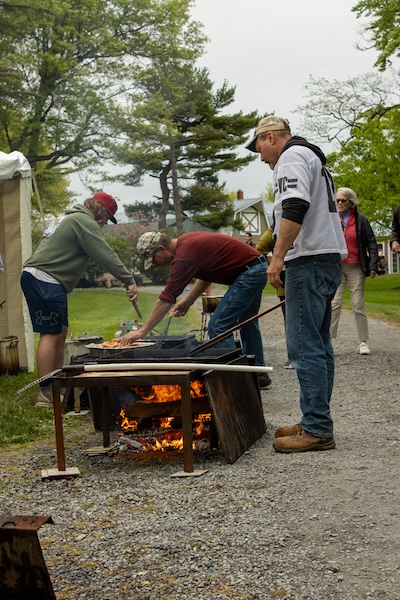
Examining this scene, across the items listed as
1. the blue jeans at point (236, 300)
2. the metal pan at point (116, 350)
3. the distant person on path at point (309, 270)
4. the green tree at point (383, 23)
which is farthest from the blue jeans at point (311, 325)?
the green tree at point (383, 23)

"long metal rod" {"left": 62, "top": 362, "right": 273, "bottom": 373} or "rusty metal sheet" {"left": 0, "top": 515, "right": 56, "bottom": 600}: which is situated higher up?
"long metal rod" {"left": 62, "top": 362, "right": 273, "bottom": 373}

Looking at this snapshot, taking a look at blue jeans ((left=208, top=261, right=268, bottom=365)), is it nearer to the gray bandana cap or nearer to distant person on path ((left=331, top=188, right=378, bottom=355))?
the gray bandana cap

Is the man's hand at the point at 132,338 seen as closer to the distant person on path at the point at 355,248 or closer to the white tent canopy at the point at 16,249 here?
the white tent canopy at the point at 16,249

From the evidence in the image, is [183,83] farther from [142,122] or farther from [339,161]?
[339,161]

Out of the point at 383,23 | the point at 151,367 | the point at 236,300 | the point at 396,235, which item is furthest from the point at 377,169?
the point at 151,367

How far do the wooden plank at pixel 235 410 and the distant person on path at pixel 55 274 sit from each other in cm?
220

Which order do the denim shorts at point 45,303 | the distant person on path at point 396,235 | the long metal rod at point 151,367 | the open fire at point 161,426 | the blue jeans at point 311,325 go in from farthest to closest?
the distant person on path at point 396,235
the denim shorts at point 45,303
the open fire at point 161,426
the blue jeans at point 311,325
the long metal rod at point 151,367

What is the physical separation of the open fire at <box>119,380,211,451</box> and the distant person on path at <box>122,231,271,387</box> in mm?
581

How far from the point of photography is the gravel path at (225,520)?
3076 millimetres

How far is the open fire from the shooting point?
5422 millimetres

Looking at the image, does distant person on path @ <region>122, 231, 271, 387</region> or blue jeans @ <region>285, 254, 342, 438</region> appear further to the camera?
distant person on path @ <region>122, 231, 271, 387</region>

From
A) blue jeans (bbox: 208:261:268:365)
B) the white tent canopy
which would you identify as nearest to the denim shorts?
blue jeans (bbox: 208:261:268:365)

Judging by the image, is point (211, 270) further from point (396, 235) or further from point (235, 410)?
point (396, 235)

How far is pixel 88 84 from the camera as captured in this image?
33.4 metres
